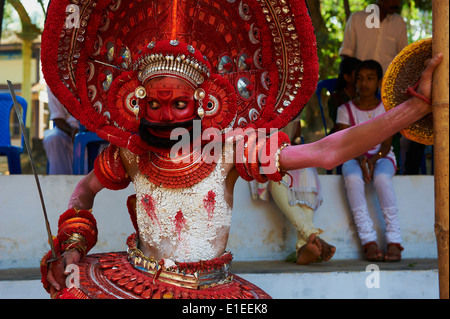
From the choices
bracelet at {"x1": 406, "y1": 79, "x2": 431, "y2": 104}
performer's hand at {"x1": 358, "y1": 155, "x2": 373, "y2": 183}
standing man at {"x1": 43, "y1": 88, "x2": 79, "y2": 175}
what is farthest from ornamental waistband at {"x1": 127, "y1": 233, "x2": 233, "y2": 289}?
standing man at {"x1": 43, "y1": 88, "x2": 79, "y2": 175}

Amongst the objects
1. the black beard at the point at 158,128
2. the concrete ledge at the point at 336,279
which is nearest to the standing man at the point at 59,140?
the concrete ledge at the point at 336,279

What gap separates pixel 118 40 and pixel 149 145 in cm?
67

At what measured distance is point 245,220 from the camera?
4.83 m

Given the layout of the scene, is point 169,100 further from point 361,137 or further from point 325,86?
point 325,86

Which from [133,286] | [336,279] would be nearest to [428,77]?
[133,286]

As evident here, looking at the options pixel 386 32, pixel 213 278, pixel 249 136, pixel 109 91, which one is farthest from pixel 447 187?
→ pixel 386 32

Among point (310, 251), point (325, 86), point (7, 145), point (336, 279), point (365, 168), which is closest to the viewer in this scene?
point (336, 279)

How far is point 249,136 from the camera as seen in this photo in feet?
9.36

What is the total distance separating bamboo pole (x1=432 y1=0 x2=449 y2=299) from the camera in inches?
88.5

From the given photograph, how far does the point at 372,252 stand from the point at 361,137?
8.27 ft

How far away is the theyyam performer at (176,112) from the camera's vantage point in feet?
9.25

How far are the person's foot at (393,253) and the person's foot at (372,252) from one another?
6 centimetres

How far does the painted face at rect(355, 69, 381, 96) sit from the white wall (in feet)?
2.82
